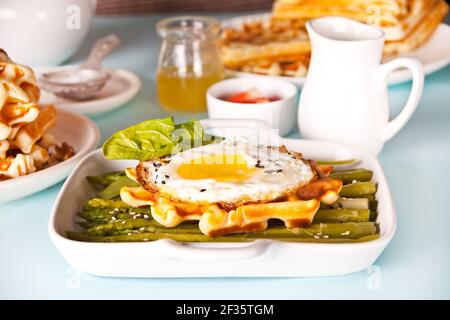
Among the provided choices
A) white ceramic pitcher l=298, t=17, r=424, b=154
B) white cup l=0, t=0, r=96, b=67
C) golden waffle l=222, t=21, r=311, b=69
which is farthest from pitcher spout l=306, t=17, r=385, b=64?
white cup l=0, t=0, r=96, b=67

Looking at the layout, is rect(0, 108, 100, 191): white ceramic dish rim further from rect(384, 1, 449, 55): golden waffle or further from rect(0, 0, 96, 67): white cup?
rect(384, 1, 449, 55): golden waffle

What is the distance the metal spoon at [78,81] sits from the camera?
1.83 meters

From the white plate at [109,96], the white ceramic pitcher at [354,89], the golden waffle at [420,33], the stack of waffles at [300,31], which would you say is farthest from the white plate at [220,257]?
the golden waffle at [420,33]

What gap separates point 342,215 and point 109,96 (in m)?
0.91

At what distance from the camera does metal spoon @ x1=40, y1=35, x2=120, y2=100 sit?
1825 mm

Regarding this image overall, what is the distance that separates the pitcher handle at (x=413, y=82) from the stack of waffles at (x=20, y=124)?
66cm

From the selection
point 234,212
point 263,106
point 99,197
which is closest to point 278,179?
point 234,212

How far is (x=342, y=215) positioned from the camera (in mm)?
1189

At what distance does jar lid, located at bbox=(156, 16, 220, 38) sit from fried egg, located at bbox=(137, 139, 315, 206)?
60 centimetres

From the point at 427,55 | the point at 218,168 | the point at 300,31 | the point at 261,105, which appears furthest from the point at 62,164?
the point at 427,55

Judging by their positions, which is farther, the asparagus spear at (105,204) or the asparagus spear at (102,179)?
the asparagus spear at (102,179)

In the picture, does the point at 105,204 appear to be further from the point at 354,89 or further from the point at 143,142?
the point at 354,89

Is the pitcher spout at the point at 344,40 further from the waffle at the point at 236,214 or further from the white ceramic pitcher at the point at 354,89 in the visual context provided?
the waffle at the point at 236,214

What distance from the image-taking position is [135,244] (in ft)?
3.45
